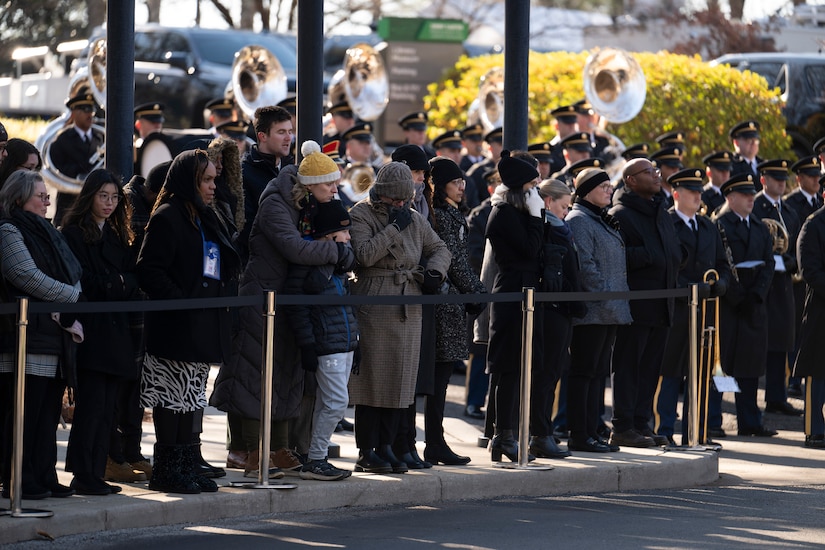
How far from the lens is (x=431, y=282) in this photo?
9922 mm

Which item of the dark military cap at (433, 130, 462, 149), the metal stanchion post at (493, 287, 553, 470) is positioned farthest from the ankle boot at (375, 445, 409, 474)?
the dark military cap at (433, 130, 462, 149)

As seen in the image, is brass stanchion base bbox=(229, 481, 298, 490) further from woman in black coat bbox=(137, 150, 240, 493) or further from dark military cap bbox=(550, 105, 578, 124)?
dark military cap bbox=(550, 105, 578, 124)

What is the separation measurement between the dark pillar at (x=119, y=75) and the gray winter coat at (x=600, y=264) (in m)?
3.17

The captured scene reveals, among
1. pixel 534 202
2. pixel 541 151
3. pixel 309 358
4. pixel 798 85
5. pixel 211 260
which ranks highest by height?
pixel 798 85

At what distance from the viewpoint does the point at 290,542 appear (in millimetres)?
8312

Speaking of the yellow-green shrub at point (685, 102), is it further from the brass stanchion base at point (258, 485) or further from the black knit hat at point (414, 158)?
the brass stanchion base at point (258, 485)

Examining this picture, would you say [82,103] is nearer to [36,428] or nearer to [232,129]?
[232,129]

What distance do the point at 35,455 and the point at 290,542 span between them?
1.48m

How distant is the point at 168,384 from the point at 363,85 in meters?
11.5

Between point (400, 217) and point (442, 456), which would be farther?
point (442, 456)

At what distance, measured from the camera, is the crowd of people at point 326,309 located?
892cm

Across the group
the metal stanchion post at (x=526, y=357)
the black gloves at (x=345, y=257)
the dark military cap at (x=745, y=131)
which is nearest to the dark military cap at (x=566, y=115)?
the dark military cap at (x=745, y=131)

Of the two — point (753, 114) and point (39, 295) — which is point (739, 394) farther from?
point (753, 114)

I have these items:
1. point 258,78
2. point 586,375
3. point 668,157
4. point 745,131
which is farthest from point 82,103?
point 745,131
